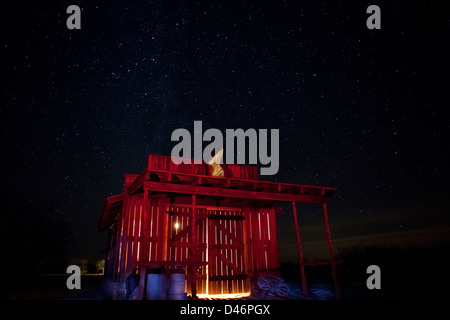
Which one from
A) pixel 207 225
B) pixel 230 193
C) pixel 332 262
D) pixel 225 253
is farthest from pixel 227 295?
pixel 332 262

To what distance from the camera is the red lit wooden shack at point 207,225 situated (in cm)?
1156

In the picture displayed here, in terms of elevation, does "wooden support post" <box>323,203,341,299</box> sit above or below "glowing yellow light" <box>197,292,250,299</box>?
above

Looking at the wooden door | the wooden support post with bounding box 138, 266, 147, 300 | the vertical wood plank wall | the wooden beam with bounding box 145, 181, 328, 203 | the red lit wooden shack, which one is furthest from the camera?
the wooden door

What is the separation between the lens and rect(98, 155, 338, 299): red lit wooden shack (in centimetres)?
1156

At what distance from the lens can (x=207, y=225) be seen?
43.3ft

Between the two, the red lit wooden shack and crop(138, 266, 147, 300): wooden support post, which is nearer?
crop(138, 266, 147, 300): wooden support post

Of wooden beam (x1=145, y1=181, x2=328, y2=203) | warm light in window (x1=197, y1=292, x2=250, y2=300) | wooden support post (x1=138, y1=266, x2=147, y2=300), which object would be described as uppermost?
wooden beam (x1=145, y1=181, x2=328, y2=203)

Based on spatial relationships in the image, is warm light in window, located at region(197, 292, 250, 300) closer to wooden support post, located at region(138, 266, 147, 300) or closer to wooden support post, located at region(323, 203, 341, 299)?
wooden support post, located at region(138, 266, 147, 300)

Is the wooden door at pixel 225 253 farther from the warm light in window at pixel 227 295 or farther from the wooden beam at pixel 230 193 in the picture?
the wooden beam at pixel 230 193

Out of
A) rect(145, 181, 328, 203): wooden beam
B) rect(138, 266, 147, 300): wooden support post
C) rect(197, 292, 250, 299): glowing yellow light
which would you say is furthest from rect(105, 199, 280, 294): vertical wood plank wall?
rect(138, 266, 147, 300): wooden support post

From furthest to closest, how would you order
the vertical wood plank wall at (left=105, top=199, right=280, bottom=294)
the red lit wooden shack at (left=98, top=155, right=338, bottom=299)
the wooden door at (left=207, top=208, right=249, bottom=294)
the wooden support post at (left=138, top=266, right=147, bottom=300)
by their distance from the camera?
the wooden door at (left=207, top=208, right=249, bottom=294), the vertical wood plank wall at (left=105, top=199, right=280, bottom=294), the red lit wooden shack at (left=98, top=155, right=338, bottom=299), the wooden support post at (left=138, top=266, right=147, bottom=300)

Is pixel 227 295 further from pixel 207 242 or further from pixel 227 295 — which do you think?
pixel 207 242
